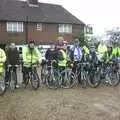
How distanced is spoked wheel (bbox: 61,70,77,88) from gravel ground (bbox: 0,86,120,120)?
0.66 metres

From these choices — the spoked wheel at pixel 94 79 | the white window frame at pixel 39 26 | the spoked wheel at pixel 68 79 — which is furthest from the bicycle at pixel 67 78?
the white window frame at pixel 39 26

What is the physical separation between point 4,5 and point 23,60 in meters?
39.8

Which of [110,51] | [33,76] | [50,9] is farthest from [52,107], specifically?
[50,9]

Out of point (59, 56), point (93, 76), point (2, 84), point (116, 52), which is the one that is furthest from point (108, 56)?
point (2, 84)

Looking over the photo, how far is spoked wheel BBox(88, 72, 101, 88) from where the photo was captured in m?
16.7

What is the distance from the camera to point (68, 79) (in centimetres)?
1653

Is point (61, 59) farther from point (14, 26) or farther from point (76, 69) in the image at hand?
point (14, 26)

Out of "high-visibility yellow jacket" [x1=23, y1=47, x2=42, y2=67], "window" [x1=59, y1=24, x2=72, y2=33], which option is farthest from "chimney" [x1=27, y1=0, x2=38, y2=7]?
"high-visibility yellow jacket" [x1=23, y1=47, x2=42, y2=67]

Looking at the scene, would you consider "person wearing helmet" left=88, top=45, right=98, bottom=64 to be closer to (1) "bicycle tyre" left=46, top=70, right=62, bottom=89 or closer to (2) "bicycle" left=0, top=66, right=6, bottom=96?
(1) "bicycle tyre" left=46, top=70, right=62, bottom=89

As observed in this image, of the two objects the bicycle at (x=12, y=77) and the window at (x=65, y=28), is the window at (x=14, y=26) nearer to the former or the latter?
the window at (x=65, y=28)

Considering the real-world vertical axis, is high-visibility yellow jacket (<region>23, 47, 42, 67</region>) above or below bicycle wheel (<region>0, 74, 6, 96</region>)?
above

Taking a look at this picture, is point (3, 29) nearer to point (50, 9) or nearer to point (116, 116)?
point (50, 9)

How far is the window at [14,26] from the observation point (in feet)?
176

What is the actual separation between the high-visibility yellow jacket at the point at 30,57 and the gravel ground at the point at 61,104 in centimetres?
101
